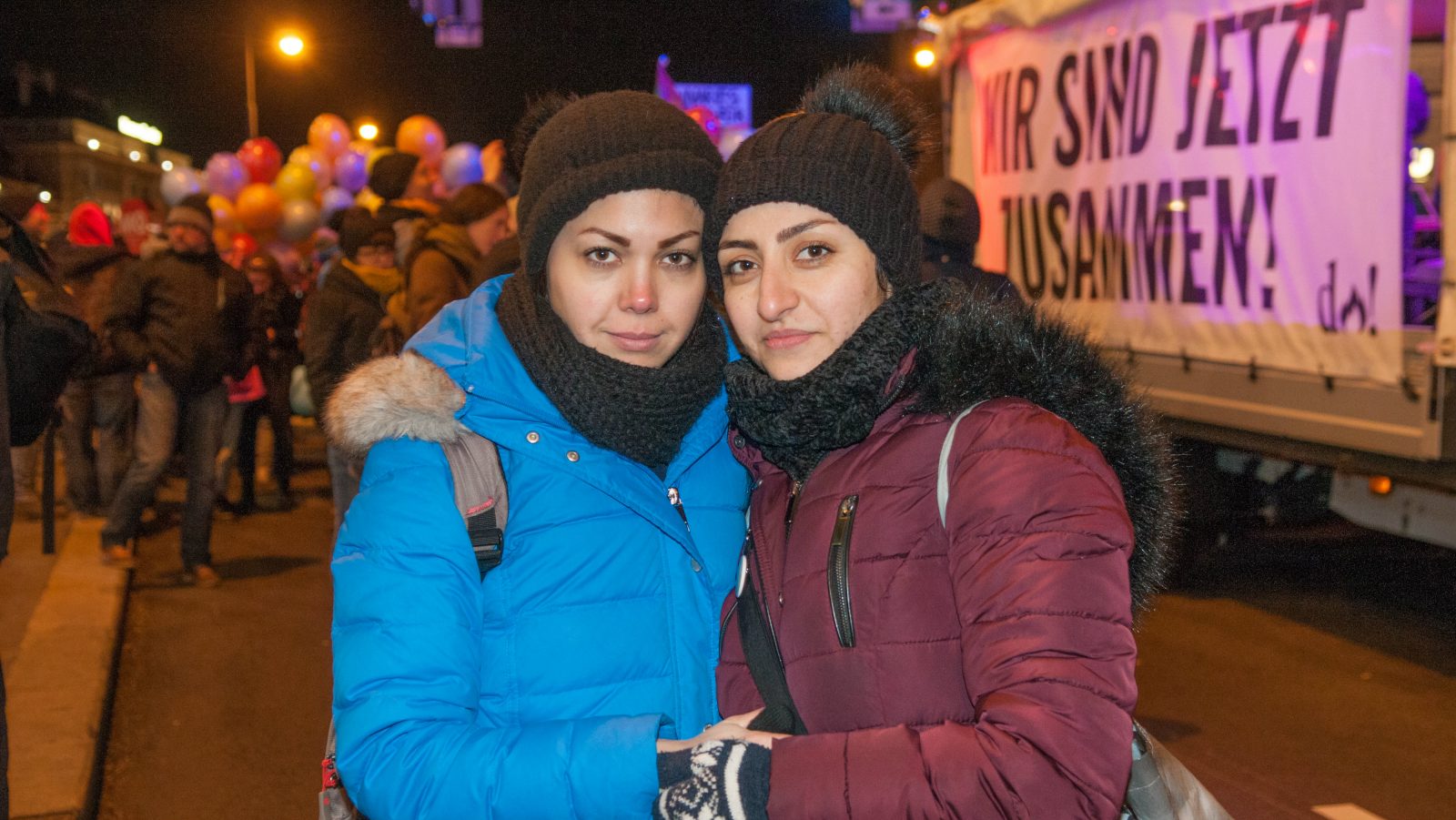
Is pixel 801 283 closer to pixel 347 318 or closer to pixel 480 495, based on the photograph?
pixel 480 495

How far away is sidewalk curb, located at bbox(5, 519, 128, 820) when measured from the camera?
437 cm

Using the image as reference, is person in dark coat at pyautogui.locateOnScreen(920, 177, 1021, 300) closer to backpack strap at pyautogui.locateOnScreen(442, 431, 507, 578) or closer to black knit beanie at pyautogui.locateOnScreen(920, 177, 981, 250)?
black knit beanie at pyautogui.locateOnScreen(920, 177, 981, 250)

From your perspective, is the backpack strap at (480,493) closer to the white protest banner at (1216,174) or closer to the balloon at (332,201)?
the white protest banner at (1216,174)

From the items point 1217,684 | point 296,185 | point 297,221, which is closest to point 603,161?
point 1217,684

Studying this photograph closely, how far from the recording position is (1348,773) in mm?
4730

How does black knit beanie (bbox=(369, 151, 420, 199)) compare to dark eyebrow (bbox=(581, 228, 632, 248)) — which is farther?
black knit beanie (bbox=(369, 151, 420, 199))

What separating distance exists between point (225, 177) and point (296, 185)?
859mm

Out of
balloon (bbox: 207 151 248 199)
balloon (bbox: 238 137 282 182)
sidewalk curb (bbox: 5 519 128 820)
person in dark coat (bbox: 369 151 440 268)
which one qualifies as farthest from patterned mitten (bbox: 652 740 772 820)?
balloon (bbox: 238 137 282 182)

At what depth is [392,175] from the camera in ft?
26.9

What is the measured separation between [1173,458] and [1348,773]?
3428mm

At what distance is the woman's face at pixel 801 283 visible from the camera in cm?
201

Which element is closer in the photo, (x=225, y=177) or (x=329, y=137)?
(x=225, y=177)

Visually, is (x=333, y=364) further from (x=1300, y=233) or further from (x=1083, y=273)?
(x=1300, y=233)

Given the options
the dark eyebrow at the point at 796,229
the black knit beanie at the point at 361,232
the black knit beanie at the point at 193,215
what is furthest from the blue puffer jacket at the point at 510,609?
the black knit beanie at the point at 193,215
